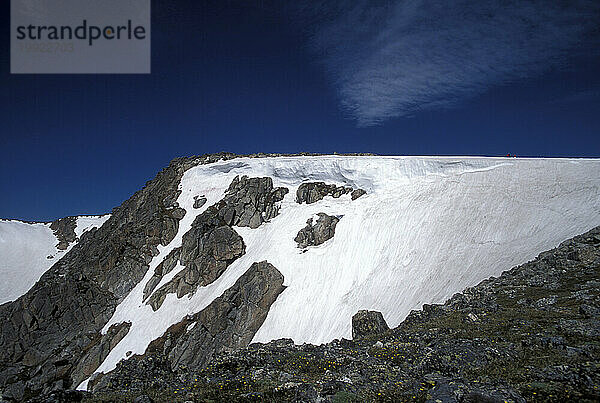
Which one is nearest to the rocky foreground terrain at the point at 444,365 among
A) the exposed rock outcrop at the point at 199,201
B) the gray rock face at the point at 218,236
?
the gray rock face at the point at 218,236

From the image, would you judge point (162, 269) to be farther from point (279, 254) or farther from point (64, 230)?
point (64, 230)

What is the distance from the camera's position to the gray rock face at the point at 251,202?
154 ft

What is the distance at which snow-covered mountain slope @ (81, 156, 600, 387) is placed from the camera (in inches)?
1022

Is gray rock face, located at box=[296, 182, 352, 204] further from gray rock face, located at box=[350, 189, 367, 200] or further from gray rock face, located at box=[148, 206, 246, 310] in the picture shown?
gray rock face, located at box=[148, 206, 246, 310]

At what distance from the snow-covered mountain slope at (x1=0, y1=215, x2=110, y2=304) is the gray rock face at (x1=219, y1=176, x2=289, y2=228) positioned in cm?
4846

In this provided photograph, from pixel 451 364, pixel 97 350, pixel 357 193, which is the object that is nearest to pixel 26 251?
pixel 97 350

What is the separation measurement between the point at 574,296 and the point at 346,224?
85.2 feet

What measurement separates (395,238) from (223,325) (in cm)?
1891

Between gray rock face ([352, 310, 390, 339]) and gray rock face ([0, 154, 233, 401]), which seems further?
gray rock face ([0, 154, 233, 401])

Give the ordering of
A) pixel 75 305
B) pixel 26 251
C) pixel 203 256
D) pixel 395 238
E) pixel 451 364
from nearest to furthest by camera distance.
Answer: pixel 451 364, pixel 395 238, pixel 203 256, pixel 75 305, pixel 26 251

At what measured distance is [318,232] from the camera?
3991 centimetres

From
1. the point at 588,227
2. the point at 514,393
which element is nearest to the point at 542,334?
the point at 514,393

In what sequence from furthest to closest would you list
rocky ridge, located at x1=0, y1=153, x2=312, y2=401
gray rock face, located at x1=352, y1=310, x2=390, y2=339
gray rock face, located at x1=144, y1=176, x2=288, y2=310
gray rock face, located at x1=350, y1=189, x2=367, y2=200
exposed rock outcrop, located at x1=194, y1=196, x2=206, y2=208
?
1. exposed rock outcrop, located at x1=194, y1=196, x2=206, y2=208
2. gray rock face, located at x1=350, y1=189, x2=367, y2=200
3. gray rock face, located at x1=144, y1=176, x2=288, y2=310
4. rocky ridge, located at x1=0, y1=153, x2=312, y2=401
5. gray rock face, located at x1=352, y1=310, x2=390, y2=339

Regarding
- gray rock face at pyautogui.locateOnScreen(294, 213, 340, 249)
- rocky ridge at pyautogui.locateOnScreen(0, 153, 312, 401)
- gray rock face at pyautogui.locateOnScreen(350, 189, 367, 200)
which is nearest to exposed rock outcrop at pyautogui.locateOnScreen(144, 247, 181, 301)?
rocky ridge at pyautogui.locateOnScreen(0, 153, 312, 401)
